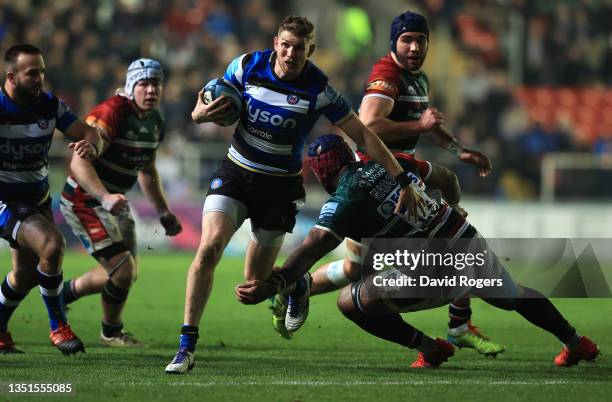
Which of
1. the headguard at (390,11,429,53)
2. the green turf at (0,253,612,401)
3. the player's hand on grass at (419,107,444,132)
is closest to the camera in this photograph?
the green turf at (0,253,612,401)

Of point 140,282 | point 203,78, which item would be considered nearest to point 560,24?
point 203,78

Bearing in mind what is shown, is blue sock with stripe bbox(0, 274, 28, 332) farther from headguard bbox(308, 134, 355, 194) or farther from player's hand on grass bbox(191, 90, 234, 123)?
headguard bbox(308, 134, 355, 194)

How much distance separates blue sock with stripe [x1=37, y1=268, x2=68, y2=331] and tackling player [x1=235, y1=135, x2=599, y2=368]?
7.05 ft

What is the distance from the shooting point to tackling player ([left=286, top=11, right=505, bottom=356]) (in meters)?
9.75

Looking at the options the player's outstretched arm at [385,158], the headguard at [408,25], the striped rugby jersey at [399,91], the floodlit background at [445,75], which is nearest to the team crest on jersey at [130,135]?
the striped rugby jersey at [399,91]

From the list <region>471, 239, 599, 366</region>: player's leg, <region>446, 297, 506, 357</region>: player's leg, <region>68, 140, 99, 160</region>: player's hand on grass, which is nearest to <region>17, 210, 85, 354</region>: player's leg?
<region>68, 140, 99, 160</region>: player's hand on grass

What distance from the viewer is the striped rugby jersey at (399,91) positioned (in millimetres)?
9945

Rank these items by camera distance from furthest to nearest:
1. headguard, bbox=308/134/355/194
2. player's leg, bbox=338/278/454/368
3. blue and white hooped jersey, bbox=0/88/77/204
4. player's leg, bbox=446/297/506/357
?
player's leg, bbox=446/297/506/357, blue and white hooped jersey, bbox=0/88/77/204, player's leg, bbox=338/278/454/368, headguard, bbox=308/134/355/194

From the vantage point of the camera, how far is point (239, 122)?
29.7 feet

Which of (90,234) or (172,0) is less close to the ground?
(172,0)

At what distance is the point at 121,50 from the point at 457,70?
816cm

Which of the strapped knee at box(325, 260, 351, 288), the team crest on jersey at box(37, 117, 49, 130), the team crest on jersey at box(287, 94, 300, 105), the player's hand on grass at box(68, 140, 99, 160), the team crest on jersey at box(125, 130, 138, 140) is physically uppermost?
the team crest on jersey at box(287, 94, 300, 105)

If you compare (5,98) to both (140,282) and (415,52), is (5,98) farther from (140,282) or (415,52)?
(140,282)

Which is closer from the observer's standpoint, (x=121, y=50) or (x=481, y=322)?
(x=481, y=322)
